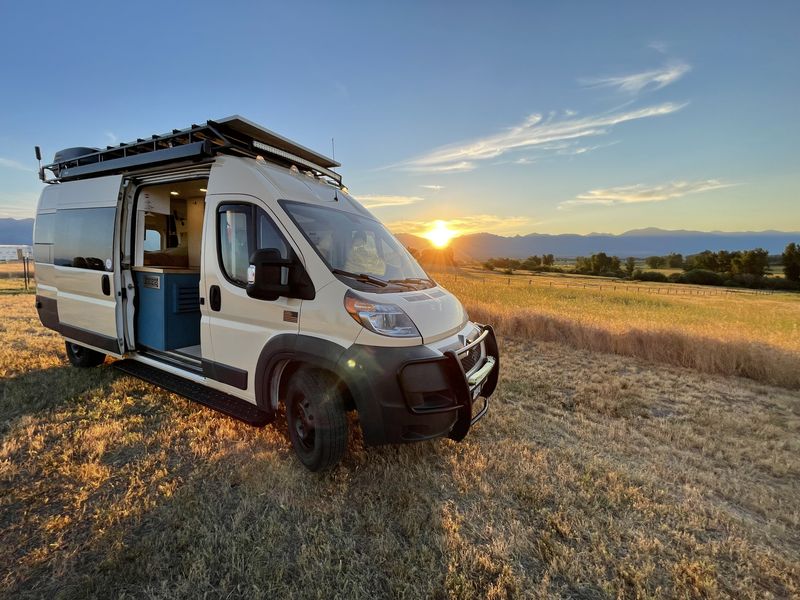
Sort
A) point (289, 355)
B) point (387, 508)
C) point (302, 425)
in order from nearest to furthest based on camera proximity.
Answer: point (387, 508), point (289, 355), point (302, 425)

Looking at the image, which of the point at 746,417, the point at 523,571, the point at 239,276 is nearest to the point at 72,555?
the point at 239,276

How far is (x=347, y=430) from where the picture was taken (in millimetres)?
2906

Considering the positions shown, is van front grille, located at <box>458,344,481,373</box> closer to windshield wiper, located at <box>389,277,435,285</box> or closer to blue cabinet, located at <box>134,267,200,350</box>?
windshield wiper, located at <box>389,277,435,285</box>

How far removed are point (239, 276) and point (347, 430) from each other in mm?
1694

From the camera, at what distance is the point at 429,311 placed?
301cm

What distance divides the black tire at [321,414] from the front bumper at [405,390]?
0.30 m

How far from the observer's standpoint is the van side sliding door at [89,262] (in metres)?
4.45

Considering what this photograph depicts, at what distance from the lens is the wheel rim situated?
3102 mm

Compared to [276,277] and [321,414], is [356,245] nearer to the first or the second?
[276,277]

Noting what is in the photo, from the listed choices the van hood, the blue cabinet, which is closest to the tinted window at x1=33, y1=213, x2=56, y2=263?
the blue cabinet

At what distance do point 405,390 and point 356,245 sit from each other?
61.9 inches

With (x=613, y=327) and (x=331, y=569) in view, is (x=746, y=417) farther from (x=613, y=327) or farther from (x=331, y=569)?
(x=331, y=569)

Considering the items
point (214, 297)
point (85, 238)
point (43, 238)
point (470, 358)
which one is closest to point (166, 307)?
point (214, 297)

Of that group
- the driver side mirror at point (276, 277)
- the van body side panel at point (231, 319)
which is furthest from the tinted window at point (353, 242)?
the van body side panel at point (231, 319)
